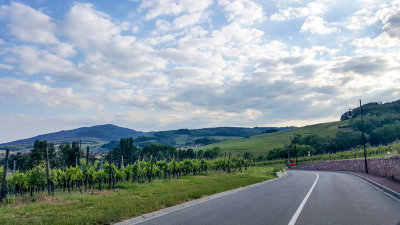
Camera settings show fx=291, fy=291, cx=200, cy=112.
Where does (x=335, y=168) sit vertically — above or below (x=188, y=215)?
below

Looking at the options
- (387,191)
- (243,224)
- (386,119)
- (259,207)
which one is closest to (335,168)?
(387,191)

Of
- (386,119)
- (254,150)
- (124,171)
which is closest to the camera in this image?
(124,171)

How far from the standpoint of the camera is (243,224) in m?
8.24

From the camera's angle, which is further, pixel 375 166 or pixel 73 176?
pixel 375 166

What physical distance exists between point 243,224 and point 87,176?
813 inches

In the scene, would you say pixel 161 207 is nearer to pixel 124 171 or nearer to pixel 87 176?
pixel 87 176

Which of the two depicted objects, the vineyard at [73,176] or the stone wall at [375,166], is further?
the stone wall at [375,166]

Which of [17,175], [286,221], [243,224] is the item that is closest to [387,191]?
[286,221]

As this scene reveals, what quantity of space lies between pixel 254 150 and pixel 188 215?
130 m

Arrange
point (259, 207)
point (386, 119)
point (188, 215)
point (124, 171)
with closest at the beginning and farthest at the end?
point (188, 215)
point (259, 207)
point (124, 171)
point (386, 119)

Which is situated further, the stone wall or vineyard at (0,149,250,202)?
the stone wall

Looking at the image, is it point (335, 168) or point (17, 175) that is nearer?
point (17, 175)

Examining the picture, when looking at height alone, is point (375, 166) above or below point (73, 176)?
below

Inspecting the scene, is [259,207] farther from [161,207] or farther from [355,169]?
[355,169]
